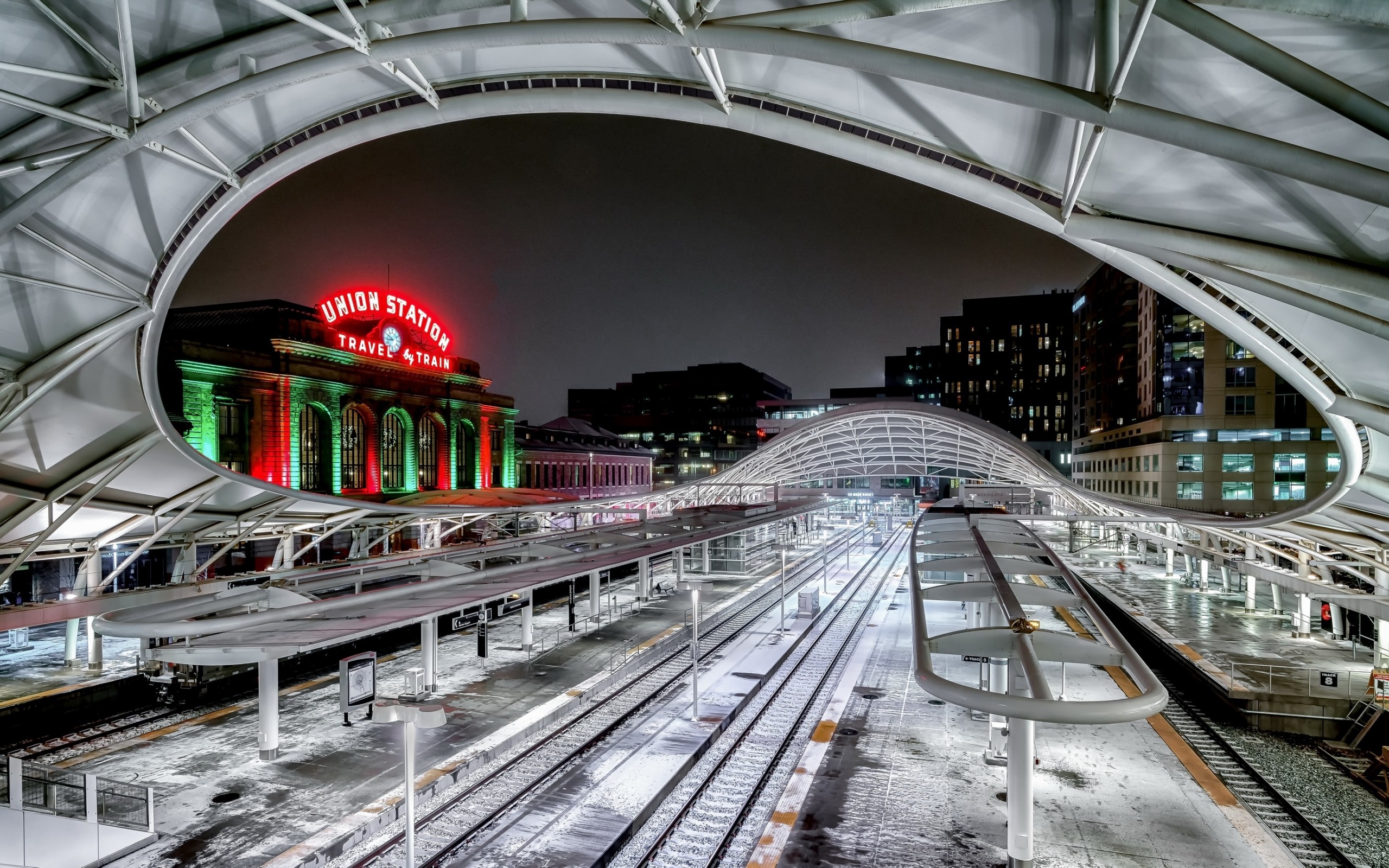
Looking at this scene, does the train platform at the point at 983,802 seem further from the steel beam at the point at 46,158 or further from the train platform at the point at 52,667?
the train platform at the point at 52,667

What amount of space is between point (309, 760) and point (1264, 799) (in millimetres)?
19199

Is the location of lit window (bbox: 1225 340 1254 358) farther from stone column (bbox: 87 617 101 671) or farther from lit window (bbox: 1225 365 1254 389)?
stone column (bbox: 87 617 101 671)

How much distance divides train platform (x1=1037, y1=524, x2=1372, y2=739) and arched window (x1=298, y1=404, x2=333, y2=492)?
42242mm

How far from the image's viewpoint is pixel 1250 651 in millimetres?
23047

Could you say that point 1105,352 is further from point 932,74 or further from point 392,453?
point 932,74

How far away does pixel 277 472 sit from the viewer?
37.7m

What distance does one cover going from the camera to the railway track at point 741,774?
1112 cm

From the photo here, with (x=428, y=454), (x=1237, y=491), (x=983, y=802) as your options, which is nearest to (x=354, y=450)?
(x=428, y=454)

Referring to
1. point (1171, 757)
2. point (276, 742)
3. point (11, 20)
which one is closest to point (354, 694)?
point (276, 742)

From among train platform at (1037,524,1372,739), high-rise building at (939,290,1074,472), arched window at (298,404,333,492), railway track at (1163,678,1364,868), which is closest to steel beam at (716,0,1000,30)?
railway track at (1163,678,1364,868)

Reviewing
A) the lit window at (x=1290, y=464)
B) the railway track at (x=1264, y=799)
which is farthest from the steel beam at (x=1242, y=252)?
the lit window at (x=1290, y=464)

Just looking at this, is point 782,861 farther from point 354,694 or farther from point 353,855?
point 354,694

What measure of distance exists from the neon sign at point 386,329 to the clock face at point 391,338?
0.04 metres

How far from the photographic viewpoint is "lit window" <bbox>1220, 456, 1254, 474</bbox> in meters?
57.2
